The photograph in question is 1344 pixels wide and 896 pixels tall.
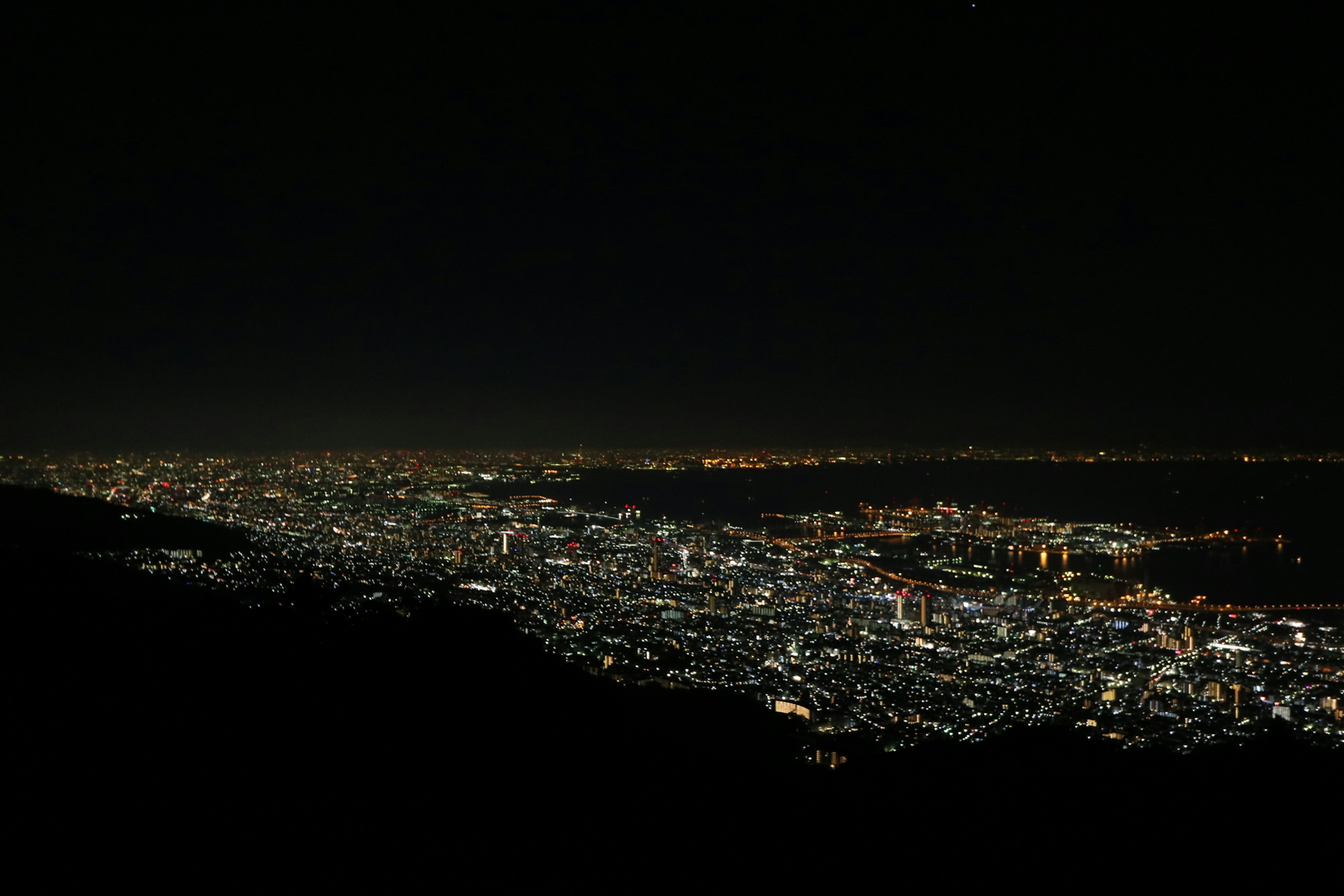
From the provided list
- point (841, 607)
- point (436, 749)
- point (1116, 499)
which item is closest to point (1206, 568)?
point (841, 607)

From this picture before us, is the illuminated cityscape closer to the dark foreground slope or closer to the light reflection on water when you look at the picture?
the light reflection on water

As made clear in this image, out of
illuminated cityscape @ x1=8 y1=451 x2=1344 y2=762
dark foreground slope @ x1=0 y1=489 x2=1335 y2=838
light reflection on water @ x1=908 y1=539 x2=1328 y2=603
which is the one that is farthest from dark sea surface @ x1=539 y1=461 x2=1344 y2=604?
dark foreground slope @ x1=0 y1=489 x2=1335 y2=838

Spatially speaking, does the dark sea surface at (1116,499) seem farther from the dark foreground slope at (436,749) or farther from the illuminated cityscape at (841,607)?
the dark foreground slope at (436,749)

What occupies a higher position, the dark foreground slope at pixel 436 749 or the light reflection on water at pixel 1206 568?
the dark foreground slope at pixel 436 749

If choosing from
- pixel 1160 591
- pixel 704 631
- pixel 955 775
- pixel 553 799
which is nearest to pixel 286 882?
pixel 553 799

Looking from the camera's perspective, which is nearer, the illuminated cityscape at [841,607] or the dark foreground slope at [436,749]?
the dark foreground slope at [436,749]

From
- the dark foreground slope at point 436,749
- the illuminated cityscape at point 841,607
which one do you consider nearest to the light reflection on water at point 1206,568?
the illuminated cityscape at point 841,607

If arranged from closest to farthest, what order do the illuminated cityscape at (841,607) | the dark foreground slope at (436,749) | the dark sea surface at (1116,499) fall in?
the dark foreground slope at (436,749) < the illuminated cityscape at (841,607) < the dark sea surface at (1116,499)

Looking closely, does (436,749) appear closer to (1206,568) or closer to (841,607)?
(841,607)
